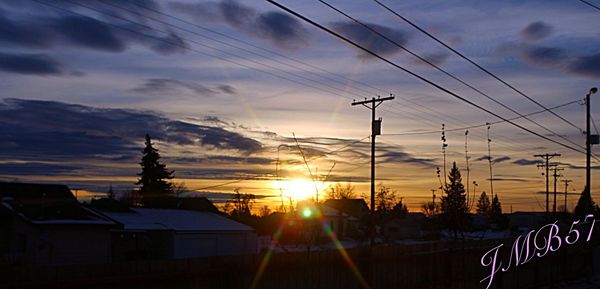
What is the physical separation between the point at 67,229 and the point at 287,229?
32358 millimetres

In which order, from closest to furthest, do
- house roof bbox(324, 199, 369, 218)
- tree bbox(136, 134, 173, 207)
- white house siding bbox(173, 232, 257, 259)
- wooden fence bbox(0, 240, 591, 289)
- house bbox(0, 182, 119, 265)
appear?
wooden fence bbox(0, 240, 591, 289), house bbox(0, 182, 119, 265), white house siding bbox(173, 232, 257, 259), tree bbox(136, 134, 173, 207), house roof bbox(324, 199, 369, 218)

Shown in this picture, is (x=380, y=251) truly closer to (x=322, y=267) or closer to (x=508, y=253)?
(x=322, y=267)

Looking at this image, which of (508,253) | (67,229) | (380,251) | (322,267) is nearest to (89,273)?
Answer: (322,267)

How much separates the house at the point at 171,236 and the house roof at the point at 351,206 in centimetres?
5123

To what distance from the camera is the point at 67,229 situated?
29375 mm

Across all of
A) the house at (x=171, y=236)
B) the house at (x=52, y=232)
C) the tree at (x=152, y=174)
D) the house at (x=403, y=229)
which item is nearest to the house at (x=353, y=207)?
the house at (x=403, y=229)

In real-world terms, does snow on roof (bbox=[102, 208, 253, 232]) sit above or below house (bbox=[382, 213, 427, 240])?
above

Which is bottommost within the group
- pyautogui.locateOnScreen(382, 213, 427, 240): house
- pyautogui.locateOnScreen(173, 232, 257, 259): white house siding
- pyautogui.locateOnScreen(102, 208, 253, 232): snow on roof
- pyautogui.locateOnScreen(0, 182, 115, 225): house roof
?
pyautogui.locateOnScreen(382, 213, 427, 240): house

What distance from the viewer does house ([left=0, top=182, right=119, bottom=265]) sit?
28438 mm

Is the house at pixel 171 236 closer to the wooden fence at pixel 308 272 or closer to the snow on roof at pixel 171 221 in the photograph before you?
the snow on roof at pixel 171 221

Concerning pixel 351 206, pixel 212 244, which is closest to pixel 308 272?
pixel 212 244

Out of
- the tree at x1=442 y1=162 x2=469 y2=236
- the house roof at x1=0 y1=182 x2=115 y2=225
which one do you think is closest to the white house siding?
the house roof at x1=0 y1=182 x2=115 y2=225

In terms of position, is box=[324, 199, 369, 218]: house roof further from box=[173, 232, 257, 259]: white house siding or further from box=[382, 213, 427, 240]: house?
box=[173, 232, 257, 259]: white house siding

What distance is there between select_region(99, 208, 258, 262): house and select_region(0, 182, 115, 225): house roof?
2.23m
